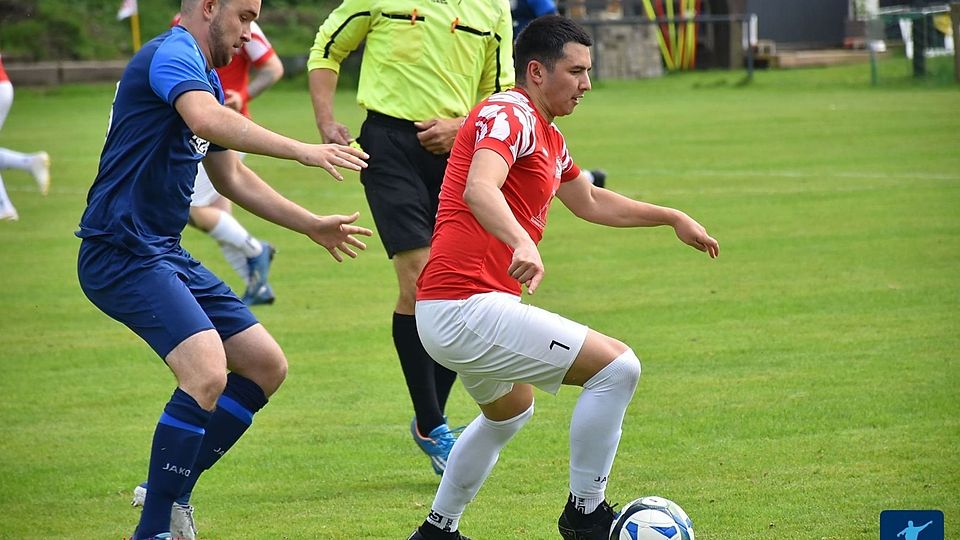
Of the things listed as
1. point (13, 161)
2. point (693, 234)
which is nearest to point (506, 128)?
point (693, 234)

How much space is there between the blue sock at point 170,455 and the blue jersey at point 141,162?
57cm

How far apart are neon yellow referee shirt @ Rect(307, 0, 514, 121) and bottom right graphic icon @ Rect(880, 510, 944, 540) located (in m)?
3.48

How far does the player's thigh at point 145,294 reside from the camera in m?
5.09

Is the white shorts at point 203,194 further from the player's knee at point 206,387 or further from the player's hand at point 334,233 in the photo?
the player's knee at point 206,387

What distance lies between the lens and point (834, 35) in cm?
4600

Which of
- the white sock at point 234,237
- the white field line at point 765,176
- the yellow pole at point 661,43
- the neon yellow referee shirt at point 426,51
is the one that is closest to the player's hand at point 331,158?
the neon yellow referee shirt at point 426,51

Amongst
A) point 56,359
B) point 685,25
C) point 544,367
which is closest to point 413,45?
point 544,367

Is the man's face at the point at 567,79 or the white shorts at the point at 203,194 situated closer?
the man's face at the point at 567,79

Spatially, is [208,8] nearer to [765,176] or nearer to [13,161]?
[13,161]

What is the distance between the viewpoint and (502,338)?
4.99 metres

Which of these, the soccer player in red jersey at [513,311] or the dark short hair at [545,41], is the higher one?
the dark short hair at [545,41]

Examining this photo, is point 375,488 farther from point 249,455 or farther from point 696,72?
point 696,72

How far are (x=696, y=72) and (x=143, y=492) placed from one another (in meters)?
37.3

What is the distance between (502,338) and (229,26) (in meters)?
1.50
